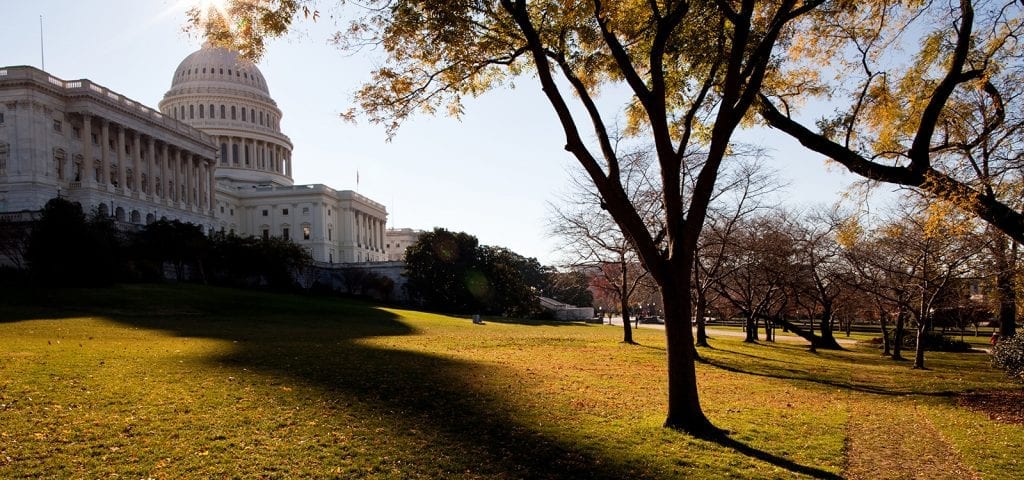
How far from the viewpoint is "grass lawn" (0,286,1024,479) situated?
26.5ft

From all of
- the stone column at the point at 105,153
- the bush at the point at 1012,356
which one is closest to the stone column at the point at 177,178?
the stone column at the point at 105,153

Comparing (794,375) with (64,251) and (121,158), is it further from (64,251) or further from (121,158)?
(121,158)

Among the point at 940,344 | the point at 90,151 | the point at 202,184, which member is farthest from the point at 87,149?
the point at 940,344

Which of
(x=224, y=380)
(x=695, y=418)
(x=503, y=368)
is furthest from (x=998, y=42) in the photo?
(x=224, y=380)

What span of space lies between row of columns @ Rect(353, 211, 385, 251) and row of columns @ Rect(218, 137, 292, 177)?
66.3 feet

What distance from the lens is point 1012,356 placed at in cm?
2192

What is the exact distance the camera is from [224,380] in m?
12.6

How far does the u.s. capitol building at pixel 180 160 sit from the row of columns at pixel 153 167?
0.49 feet

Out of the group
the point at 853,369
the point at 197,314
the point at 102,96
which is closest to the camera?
the point at 853,369

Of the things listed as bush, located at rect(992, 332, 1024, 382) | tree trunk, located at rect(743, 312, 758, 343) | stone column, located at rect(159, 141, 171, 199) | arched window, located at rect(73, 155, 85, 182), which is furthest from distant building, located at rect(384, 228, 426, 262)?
bush, located at rect(992, 332, 1024, 382)

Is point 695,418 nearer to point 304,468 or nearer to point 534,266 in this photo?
point 304,468

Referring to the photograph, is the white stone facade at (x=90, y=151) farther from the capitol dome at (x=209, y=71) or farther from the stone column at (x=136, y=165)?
the capitol dome at (x=209, y=71)

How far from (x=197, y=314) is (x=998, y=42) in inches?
1419

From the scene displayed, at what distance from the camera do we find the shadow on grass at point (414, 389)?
8.51 meters
